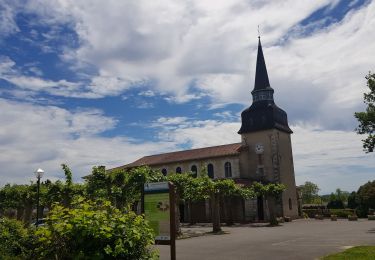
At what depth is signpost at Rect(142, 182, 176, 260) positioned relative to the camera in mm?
8703

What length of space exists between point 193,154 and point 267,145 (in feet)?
34.5

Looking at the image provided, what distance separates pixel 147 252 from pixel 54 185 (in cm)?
2471

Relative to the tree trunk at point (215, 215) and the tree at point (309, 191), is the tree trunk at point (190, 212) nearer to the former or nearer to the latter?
the tree trunk at point (215, 215)

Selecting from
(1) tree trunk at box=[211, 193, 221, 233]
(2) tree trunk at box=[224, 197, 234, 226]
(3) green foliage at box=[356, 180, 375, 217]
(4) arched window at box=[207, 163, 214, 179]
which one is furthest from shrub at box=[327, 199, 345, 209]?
(1) tree trunk at box=[211, 193, 221, 233]

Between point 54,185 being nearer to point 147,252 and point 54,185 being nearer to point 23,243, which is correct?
point 23,243

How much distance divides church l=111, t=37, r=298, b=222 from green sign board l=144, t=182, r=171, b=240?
112 feet

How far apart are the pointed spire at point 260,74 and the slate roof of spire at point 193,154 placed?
25.3ft

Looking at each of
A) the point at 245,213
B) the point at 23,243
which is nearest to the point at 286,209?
the point at 245,213

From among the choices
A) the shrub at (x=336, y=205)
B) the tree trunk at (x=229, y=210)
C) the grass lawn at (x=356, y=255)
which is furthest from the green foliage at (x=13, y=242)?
the shrub at (x=336, y=205)

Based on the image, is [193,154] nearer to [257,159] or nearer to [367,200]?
[257,159]

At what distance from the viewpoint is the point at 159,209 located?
898 cm

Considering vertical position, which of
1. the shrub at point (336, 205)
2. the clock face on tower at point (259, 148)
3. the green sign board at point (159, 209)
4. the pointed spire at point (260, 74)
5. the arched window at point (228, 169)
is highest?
the pointed spire at point (260, 74)

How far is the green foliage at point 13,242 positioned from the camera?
9461 millimetres

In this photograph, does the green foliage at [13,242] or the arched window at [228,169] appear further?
the arched window at [228,169]
